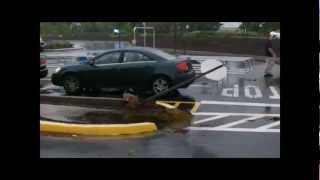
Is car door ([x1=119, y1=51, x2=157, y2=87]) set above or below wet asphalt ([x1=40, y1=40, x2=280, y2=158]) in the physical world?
above

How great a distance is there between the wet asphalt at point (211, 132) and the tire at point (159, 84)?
152mm

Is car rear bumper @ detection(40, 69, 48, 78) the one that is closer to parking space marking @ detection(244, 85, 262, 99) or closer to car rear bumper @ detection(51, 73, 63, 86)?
car rear bumper @ detection(51, 73, 63, 86)

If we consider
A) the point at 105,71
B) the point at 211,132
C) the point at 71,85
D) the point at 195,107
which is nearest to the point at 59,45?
the point at 71,85

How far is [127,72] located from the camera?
6340mm

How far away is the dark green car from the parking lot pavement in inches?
7.7

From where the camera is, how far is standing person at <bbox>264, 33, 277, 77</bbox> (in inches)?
223

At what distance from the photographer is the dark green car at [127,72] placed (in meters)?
6.05

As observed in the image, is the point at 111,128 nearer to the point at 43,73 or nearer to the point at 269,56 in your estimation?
the point at 43,73

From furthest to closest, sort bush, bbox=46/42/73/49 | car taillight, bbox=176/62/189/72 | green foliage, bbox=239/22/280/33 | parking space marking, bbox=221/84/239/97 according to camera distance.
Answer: car taillight, bbox=176/62/189/72 → parking space marking, bbox=221/84/239/97 → bush, bbox=46/42/73/49 → green foliage, bbox=239/22/280/33

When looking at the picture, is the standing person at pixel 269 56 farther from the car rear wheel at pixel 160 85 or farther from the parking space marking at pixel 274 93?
the car rear wheel at pixel 160 85

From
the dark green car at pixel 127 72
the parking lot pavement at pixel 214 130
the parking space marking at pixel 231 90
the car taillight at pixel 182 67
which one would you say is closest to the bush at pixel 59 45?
the dark green car at pixel 127 72

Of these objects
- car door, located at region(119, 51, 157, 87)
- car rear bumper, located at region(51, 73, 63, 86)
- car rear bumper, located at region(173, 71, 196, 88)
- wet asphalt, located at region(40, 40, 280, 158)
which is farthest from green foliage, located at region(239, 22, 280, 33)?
car rear bumper, located at region(51, 73, 63, 86)
